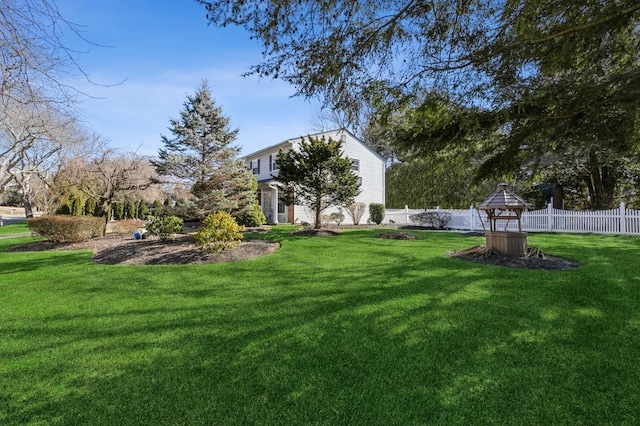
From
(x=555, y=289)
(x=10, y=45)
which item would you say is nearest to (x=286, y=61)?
(x=10, y=45)

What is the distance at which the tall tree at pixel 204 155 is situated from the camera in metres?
11.7

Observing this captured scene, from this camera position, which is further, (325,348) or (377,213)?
(377,213)

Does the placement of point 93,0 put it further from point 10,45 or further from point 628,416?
point 628,416

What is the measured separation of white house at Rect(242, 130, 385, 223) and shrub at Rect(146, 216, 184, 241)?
983cm

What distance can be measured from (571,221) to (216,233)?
50.4 ft

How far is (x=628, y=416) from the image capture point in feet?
7.82

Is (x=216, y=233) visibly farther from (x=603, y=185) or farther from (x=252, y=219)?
(x=603, y=185)

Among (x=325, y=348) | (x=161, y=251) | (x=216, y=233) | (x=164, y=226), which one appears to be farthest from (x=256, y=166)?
(x=325, y=348)

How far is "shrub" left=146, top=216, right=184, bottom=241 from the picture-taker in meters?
10.4

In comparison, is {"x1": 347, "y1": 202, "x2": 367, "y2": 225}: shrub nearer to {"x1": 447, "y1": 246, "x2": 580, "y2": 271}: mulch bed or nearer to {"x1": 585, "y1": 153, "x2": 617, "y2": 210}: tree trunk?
{"x1": 447, "y1": 246, "x2": 580, "y2": 271}: mulch bed

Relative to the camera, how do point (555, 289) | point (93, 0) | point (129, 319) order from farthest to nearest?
1. point (555, 289)
2. point (129, 319)
3. point (93, 0)

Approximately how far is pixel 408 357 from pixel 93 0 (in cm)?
520

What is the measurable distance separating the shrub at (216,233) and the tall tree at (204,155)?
2995mm

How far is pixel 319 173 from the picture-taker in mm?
14336
